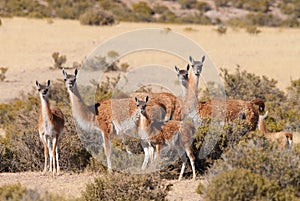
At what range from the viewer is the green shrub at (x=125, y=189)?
8414 mm

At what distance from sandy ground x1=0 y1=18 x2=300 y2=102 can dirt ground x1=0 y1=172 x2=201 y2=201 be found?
10.1 meters

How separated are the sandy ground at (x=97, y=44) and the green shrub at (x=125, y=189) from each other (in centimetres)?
1262

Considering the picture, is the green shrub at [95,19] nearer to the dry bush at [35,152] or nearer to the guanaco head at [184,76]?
the dry bush at [35,152]

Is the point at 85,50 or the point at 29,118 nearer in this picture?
the point at 29,118

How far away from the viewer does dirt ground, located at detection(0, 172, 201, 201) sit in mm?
9609

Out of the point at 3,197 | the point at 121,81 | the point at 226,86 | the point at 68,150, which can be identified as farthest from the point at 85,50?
the point at 3,197

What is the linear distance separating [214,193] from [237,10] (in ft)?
179

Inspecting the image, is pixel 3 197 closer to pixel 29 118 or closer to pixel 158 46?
pixel 29 118

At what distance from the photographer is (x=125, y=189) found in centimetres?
849

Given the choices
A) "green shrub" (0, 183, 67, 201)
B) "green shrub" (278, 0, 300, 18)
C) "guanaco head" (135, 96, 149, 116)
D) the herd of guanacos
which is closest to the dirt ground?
the herd of guanacos

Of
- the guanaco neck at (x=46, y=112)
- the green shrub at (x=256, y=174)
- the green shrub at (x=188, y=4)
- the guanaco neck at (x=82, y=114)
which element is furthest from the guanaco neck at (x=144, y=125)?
the green shrub at (x=188, y=4)

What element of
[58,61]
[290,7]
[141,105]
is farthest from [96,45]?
[290,7]

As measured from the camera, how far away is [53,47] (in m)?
29.8

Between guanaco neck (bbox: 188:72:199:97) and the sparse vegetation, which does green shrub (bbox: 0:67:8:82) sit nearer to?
guanaco neck (bbox: 188:72:199:97)
